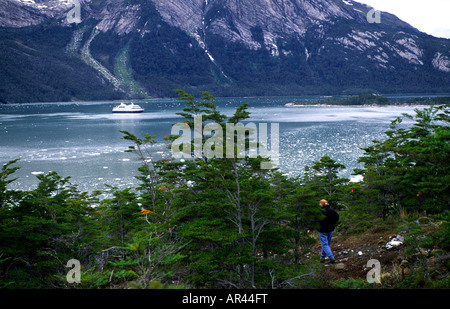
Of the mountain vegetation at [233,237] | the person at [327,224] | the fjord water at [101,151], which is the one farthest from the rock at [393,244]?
the fjord water at [101,151]

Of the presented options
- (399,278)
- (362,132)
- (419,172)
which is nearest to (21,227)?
→ (399,278)

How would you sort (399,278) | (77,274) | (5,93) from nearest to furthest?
(77,274)
(399,278)
(5,93)

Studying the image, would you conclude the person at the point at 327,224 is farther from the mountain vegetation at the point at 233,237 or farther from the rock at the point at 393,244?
the rock at the point at 393,244

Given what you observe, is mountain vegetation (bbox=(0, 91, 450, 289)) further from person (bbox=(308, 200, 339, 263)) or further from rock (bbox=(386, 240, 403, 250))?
rock (bbox=(386, 240, 403, 250))

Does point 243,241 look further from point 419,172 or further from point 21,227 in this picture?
point 21,227

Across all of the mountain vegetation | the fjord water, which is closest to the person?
the mountain vegetation

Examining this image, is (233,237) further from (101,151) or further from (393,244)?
(101,151)

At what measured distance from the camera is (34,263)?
8.17m

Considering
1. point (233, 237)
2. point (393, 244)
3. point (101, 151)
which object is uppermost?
point (233, 237)

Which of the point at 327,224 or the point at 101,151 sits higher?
the point at 327,224

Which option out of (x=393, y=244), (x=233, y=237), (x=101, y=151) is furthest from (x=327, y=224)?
(x=101, y=151)

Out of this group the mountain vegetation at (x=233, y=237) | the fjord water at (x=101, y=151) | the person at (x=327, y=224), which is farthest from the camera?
the fjord water at (x=101, y=151)

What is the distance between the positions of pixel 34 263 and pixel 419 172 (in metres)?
9.00

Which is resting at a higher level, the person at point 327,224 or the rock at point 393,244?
the person at point 327,224
